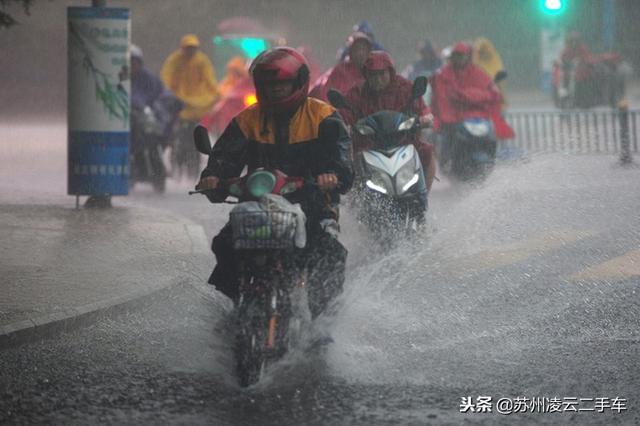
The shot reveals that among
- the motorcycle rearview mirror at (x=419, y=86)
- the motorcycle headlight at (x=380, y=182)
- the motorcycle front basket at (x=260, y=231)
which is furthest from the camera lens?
the motorcycle rearview mirror at (x=419, y=86)

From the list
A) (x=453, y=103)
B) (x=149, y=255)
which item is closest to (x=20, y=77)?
(x=453, y=103)

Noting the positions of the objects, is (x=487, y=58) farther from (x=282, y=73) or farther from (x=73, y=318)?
(x=282, y=73)

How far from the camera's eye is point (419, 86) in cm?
1028

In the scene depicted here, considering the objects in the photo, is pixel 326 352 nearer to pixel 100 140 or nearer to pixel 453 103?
pixel 100 140

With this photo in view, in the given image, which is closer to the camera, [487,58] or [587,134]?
[587,134]

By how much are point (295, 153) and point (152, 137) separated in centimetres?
997

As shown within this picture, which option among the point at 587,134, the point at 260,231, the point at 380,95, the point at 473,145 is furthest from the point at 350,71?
the point at 587,134

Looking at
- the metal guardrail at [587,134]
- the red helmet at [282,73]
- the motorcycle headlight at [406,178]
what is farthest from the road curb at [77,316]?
the metal guardrail at [587,134]

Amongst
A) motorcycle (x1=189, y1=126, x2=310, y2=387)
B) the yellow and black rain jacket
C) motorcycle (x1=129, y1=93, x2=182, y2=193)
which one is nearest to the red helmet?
the yellow and black rain jacket

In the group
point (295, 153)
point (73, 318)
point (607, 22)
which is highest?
point (607, 22)

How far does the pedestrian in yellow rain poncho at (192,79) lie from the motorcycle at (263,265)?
1293cm

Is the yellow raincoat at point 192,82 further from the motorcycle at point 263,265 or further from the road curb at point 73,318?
the motorcycle at point 263,265

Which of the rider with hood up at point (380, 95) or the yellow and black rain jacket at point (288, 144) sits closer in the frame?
the yellow and black rain jacket at point (288, 144)

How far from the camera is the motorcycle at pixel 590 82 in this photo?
32.3m
